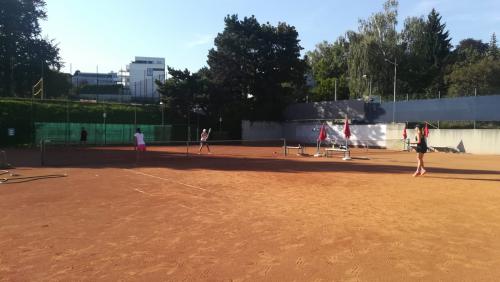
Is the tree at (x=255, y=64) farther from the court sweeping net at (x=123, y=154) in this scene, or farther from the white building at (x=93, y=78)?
the white building at (x=93, y=78)

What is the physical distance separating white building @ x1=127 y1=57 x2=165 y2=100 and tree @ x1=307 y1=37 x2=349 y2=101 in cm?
2339

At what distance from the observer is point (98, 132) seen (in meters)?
41.7

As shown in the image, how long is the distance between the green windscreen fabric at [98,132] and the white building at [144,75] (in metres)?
15.7

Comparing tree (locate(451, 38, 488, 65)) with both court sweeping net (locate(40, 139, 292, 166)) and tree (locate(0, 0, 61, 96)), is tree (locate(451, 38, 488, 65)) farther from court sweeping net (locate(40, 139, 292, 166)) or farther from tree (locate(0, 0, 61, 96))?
tree (locate(0, 0, 61, 96))

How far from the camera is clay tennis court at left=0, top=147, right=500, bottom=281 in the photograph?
220 inches

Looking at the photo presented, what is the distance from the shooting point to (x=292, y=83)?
52.5 meters

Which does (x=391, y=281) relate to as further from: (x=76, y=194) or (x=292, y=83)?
(x=292, y=83)

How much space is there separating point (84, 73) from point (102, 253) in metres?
90.2

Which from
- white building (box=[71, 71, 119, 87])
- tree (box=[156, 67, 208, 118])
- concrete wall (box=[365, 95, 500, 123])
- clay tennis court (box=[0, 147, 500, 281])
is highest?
white building (box=[71, 71, 119, 87])

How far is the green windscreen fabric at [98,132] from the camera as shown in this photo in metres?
38.8

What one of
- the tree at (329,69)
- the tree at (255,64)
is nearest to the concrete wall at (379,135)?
the tree at (255,64)

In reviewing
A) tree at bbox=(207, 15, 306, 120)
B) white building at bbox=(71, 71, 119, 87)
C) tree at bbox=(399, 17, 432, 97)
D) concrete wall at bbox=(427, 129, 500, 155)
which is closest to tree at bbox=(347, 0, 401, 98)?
tree at bbox=(399, 17, 432, 97)

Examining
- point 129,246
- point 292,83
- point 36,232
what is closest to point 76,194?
point 36,232

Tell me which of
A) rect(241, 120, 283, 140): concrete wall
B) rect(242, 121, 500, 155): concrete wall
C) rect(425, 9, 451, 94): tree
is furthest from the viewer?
rect(425, 9, 451, 94): tree
